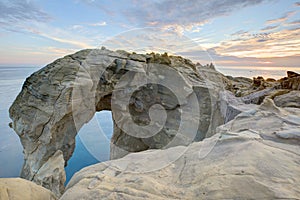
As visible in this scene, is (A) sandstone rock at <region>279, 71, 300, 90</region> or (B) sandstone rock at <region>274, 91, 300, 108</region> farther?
(A) sandstone rock at <region>279, 71, 300, 90</region>

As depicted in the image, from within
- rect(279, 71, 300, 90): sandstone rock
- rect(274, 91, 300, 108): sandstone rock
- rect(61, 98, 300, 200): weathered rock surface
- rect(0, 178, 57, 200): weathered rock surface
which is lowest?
rect(0, 178, 57, 200): weathered rock surface

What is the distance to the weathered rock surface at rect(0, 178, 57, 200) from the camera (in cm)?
175

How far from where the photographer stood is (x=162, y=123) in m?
10.7

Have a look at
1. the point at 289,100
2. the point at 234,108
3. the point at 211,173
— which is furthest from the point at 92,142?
the point at 289,100

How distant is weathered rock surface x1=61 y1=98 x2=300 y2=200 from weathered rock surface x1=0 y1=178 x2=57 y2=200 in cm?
29

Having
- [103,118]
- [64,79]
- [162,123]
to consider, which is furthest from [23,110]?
[162,123]

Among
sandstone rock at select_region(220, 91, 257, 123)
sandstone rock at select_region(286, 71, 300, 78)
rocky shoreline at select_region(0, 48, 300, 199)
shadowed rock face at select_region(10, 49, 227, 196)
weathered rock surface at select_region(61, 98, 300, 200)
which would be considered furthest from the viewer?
shadowed rock face at select_region(10, 49, 227, 196)

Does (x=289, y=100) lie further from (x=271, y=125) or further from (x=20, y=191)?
(x=20, y=191)

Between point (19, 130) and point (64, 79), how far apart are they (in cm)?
305

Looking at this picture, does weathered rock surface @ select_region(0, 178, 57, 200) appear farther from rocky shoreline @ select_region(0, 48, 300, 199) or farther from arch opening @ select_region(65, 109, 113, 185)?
arch opening @ select_region(65, 109, 113, 185)

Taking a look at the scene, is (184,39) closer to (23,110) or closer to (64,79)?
(64,79)

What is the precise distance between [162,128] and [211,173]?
351 inches

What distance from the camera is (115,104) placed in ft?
33.9

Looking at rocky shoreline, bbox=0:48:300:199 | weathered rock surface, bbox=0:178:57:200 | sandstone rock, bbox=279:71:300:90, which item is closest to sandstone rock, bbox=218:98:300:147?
rocky shoreline, bbox=0:48:300:199
